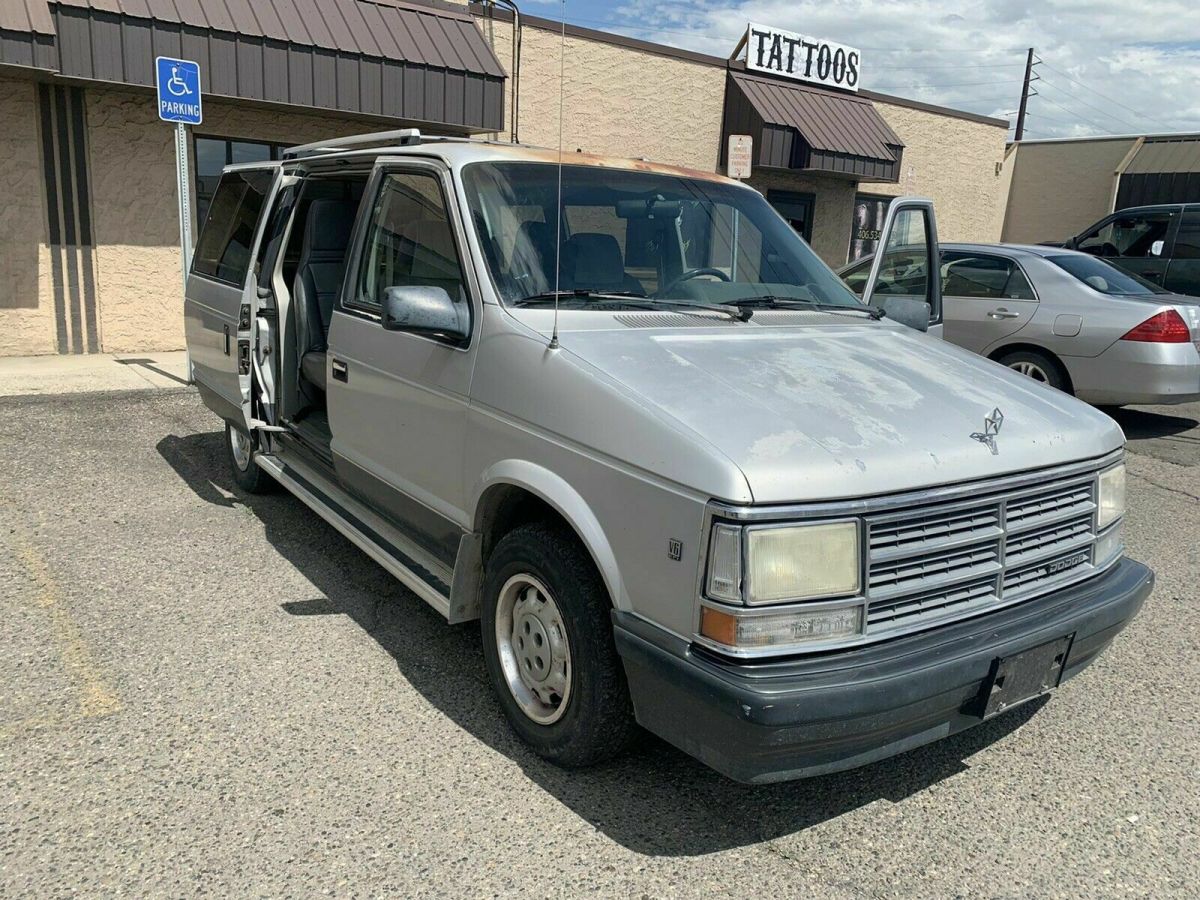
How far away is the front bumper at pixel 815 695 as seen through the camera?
240 cm

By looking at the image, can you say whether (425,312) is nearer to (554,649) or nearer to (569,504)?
(569,504)

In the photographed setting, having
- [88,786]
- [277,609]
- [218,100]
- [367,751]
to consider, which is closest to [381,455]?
[277,609]

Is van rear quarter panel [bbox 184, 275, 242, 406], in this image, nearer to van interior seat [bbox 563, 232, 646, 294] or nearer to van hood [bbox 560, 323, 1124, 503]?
van interior seat [bbox 563, 232, 646, 294]

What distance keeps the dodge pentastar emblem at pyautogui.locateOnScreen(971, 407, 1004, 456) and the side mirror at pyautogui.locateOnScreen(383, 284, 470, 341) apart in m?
1.74

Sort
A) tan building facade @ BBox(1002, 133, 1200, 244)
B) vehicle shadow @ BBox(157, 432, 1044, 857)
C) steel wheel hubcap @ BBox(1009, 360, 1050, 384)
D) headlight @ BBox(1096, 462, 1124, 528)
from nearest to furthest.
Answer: vehicle shadow @ BBox(157, 432, 1044, 857), headlight @ BBox(1096, 462, 1124, 528), steel wheel hubcap @ BBox(1009, 360, 1050, 384), tan building facade @ BBox(1002, 133, 1200, 244)

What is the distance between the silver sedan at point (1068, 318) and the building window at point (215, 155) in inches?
283

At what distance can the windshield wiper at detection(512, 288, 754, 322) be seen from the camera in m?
3.41

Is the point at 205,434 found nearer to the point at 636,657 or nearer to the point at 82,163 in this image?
the point at 82,163

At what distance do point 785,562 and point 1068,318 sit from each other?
24.0ft

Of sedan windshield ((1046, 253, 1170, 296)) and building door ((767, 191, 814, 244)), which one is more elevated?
building door ((767, 191, 814, 244))

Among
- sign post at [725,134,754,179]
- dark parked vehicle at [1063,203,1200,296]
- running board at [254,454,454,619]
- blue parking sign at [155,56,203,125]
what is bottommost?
running board at [254,454,454,619]

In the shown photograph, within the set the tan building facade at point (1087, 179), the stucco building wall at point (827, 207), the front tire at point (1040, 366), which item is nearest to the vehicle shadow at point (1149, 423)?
the front tire at point (1040, 366)

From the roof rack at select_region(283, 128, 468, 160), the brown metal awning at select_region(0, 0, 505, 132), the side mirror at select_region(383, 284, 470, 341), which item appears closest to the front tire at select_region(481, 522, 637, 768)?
the side mirror at select_region(383, 284, 470, 341)

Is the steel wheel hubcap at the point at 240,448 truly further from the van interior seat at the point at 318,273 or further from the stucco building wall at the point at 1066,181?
the stucco building wall at the point at 1066,181
